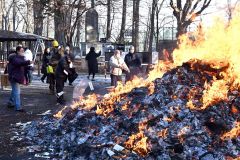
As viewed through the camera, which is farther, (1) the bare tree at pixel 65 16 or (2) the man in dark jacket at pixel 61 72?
(1) the bare tree at pixel 65 16

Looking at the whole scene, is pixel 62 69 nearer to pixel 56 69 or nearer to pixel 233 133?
pixel 56 69

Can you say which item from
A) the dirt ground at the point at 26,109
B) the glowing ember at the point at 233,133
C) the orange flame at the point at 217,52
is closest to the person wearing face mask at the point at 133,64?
the dirt ground at the point at 26,109

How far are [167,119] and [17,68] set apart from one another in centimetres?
593

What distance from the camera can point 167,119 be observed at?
7.84 metres

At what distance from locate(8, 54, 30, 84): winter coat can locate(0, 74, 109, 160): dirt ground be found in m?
1.04

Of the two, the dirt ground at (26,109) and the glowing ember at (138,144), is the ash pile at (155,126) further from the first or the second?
the dirt ground at (26,109)

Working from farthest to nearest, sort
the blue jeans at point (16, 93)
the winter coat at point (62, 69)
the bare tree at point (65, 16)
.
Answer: the bare tree at point (65, 16), the winter coat at point (62, 69), the blue jeans at point (16, 93)

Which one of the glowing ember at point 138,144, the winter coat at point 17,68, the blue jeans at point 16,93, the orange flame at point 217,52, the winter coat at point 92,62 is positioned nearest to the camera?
the glowing ember at point 138,144

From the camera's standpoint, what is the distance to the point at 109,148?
7.23 metres

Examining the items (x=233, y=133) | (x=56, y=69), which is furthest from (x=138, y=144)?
(x=56, y=69)

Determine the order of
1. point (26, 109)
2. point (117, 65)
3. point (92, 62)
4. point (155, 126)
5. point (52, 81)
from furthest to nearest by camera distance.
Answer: point (92, 62) → point (52, 81) → point (117, 65) → point (26, 109) → point (155, 126)

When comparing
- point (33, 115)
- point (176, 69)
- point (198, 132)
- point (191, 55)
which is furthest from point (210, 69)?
point (33, 115)

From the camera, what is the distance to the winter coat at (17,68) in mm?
11961

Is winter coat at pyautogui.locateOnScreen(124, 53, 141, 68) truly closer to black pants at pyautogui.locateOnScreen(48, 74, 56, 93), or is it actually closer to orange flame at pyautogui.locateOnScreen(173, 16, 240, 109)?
black pants at pyautogui.locateOnScreen(48, 74, 56, 93)
